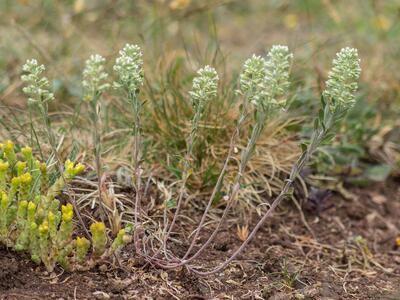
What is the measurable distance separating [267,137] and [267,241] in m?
0.61

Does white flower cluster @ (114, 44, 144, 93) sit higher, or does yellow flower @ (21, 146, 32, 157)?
white flower cluster @ (114, 44, 144, 93)

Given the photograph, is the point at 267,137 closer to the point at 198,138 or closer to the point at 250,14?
the point at 198,138

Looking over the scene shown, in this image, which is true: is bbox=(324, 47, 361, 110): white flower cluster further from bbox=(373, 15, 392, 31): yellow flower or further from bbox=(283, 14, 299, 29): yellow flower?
bbox=(283, 14, 299, 29): yellow flower

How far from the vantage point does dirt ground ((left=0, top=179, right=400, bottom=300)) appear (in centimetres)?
233

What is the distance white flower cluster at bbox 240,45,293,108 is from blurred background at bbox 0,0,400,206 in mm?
875

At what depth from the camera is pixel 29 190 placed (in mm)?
2348

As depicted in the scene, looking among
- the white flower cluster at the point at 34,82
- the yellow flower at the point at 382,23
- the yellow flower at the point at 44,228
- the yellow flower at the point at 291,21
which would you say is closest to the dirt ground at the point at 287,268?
the yellow flower at the point at 44,228

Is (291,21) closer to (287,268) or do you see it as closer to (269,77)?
(287,268)

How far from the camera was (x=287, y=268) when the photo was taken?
269 cm

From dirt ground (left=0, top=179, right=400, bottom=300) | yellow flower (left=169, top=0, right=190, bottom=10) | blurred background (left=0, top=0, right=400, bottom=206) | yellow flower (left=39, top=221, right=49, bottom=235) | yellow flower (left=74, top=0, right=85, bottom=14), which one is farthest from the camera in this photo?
yellow flower (left=74, top=0, right=85, bottom=14)

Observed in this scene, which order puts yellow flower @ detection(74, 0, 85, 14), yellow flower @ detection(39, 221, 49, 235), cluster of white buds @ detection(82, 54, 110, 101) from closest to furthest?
cluster of white buds @ detection(82, 54, 110, 101) < yellow flower @ detection(39, 221, 49, 235) < yellow flower @ detection(74, 0, 85, 14)

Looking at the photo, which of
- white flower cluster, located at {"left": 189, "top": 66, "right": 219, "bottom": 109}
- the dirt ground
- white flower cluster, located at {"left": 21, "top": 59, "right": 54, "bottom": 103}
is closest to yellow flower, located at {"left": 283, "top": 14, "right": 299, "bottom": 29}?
the dirt ground

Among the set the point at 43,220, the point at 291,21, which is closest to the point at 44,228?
the point at 43,220

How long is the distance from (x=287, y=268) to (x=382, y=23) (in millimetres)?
3081
